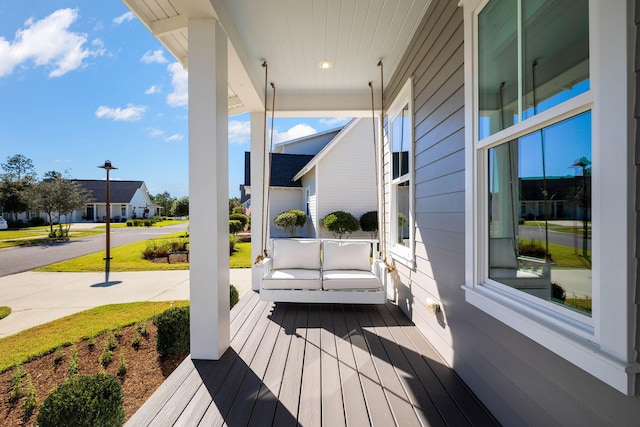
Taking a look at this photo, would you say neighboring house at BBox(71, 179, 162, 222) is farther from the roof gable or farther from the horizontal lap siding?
the horizontal lap siding

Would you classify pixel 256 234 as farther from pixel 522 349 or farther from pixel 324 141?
pixel 324 141

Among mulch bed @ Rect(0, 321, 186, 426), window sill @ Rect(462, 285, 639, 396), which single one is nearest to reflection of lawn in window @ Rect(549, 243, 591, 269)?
window sill @ Rect(462, 285, 639, 396)

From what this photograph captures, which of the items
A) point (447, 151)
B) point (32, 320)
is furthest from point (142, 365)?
point (447, 151)


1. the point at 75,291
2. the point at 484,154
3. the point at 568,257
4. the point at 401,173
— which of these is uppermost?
the point at 401,173

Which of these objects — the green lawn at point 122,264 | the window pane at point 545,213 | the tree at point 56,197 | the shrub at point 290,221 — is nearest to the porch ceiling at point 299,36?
the window pane at point 545,213

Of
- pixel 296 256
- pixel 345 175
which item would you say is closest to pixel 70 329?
pixel 296 256

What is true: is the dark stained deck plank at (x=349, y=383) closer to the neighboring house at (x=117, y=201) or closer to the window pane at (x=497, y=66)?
the window pane at (x=497, y=66)

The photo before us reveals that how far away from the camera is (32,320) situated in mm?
4082

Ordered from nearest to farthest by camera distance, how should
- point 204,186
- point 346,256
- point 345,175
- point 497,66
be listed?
1. point 497,66
2. point 204,186
3. point 346,256
4. point 345,175

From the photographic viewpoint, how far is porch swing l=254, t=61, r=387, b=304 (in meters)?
3.59

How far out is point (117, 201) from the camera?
30.0 m

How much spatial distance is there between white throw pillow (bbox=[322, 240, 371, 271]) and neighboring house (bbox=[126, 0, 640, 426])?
1.62ft

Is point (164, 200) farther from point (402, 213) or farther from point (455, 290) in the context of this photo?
point (455, 290)

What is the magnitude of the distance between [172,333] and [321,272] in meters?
1.93
